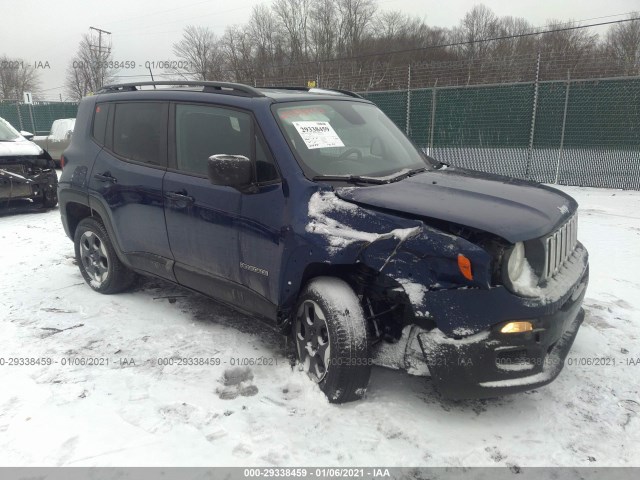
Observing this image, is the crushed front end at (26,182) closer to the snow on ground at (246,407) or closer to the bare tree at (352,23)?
the snow on ground at (246,407)

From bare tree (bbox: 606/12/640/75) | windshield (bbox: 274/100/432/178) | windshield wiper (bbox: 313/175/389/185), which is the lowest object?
windshield wiper (bbox: 313/175/389/185)

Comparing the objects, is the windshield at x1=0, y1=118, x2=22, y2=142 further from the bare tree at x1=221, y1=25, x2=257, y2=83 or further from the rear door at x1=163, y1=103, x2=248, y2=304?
the bare tree at x1=221, y1=25, x2=257, y2=83

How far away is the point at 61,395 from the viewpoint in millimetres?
3088

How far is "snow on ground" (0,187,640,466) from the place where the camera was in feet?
8.42

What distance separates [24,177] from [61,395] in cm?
633

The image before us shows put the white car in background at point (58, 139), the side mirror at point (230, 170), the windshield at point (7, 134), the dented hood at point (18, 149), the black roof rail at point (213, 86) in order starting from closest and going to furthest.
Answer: the side mirror at point (230, 170)
the black roof rail at point (213, 86)
the dented hood at point (18, 149)
the windshield at point (7, 134)
the white car in background at point (58, 139)

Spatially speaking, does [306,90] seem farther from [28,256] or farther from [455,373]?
[28,256]

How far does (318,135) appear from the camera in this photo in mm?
3373

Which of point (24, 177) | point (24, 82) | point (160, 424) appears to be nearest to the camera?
point (160, 424)

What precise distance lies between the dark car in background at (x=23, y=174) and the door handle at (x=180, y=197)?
5708 millimetres

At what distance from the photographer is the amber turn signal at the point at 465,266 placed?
8.09 feet

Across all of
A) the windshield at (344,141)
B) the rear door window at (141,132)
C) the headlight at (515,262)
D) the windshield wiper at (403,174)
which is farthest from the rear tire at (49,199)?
the headlight at (515,262)

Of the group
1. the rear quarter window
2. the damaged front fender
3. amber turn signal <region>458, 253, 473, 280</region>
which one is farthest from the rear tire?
amber turn signal <region>458, 253, 473, 280</region>

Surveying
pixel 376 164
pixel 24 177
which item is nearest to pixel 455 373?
pixel 376 164
